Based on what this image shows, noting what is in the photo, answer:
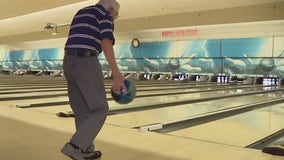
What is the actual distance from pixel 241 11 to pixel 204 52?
5.23 m

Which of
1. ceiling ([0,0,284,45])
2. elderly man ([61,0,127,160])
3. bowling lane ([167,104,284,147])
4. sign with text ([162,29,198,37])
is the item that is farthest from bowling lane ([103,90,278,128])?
sign with text ([162,29,198,37])

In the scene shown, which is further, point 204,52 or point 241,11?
point 204,52

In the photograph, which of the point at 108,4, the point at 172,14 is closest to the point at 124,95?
the point at 108,4

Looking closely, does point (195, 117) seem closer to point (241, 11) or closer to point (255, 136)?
point (255, 136)

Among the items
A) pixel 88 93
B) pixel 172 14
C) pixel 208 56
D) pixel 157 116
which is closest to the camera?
pixel 88 93

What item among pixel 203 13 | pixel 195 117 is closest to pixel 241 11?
pixel 203 13

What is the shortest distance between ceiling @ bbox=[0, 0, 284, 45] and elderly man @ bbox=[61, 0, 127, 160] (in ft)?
26.1

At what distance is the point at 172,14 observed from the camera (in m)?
11.8

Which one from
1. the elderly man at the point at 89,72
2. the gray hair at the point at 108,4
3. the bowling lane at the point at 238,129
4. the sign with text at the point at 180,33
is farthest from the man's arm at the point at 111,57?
the sign with text at the point at 180,33

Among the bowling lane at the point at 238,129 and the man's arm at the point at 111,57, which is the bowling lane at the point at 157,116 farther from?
the man's arm at the point at 111,57

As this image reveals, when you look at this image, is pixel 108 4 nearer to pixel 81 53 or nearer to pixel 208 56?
pixel 81 53

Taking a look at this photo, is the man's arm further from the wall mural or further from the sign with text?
the sign with text

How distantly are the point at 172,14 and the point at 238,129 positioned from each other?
837cm

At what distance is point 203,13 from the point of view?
1132 cm
